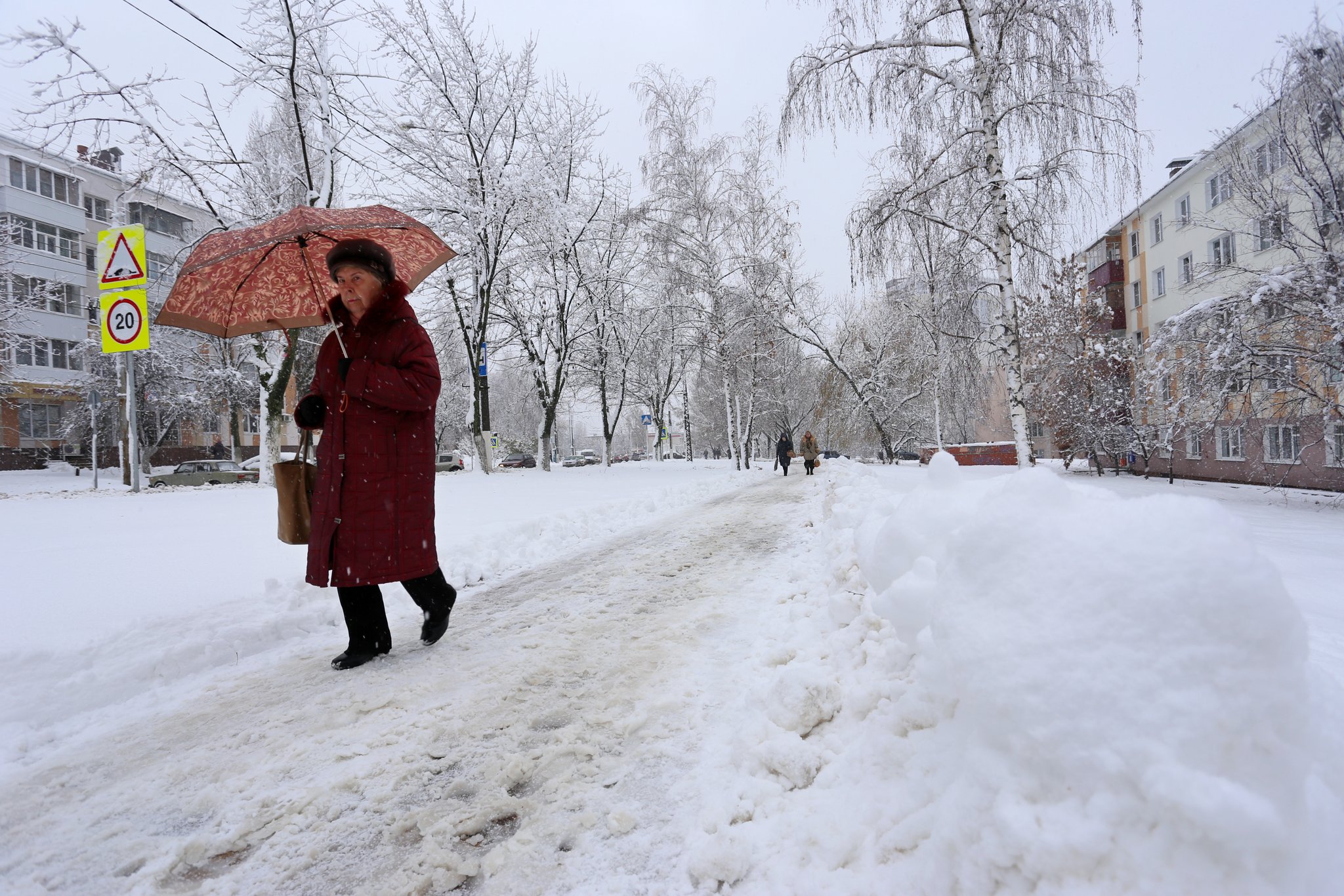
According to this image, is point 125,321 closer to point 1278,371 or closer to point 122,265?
point 122,265

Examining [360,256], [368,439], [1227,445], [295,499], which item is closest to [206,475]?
[295,499]

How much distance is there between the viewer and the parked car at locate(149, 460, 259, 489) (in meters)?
23.4

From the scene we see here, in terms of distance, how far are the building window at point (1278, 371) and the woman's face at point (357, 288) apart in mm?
13730

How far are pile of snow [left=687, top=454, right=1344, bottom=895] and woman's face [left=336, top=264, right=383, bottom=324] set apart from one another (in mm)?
2800

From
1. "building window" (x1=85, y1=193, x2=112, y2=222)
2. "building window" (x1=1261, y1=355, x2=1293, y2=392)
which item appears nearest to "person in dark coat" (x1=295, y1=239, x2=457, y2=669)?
"building window" (x1=1261, y1=355, x2=1293, y2=392)

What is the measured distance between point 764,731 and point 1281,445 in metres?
20.2

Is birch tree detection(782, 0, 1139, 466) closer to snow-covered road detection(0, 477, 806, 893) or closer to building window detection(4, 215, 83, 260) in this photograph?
snow-covered road detection(0, 477, 806, 893)

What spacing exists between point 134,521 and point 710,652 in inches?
326

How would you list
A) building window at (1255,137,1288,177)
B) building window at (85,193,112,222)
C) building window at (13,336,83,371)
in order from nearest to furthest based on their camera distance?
1. building window at (1255,137,1288,177)
2. building window at (13,336,83,371)
3. building window at (85,193,112,222)

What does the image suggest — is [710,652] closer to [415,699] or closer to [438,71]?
[415,699]

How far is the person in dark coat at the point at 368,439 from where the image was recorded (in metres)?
3.06

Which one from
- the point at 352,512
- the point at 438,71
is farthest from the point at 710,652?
the point at 438,71

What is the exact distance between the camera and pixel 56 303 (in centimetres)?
3022

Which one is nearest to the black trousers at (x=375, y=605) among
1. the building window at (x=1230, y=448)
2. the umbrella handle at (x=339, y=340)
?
the umbrella handle at (x=339, y=340)
